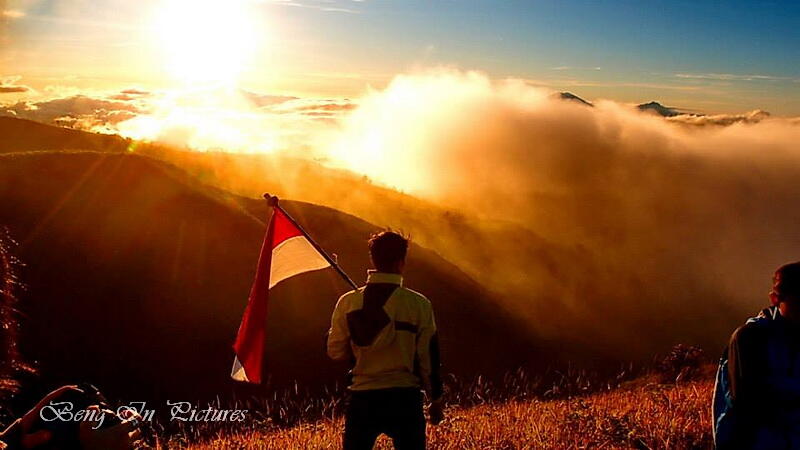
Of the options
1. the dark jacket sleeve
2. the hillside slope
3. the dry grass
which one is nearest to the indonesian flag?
the dry grass

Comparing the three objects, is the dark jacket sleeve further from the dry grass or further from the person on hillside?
the dry grass

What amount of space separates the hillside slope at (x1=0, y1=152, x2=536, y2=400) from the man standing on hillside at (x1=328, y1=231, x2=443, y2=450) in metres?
31.2

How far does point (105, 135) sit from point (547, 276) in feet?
236

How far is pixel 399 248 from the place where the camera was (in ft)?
20.0

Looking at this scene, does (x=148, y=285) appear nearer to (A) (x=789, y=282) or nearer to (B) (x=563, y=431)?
(B) (x=563, y=431)

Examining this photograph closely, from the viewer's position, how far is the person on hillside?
5.32 meters

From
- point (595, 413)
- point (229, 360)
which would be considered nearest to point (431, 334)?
point (595, 413)

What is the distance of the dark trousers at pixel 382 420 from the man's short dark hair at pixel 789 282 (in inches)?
116

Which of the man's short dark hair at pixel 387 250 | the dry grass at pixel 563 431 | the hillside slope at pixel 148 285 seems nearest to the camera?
the man's short dark hair at pixel 387 250

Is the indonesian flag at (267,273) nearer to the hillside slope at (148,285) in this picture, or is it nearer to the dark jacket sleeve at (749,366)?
the dark jacket sleeve at (749,366)

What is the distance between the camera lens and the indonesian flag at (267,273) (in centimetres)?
812

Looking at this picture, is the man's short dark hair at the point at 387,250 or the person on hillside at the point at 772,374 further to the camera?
the man's short dark hair at the point at 387,250

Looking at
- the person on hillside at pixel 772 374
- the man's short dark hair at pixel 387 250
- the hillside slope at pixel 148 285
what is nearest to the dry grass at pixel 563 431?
the person on hillside at pixel 772 374

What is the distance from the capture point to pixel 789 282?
536cm
